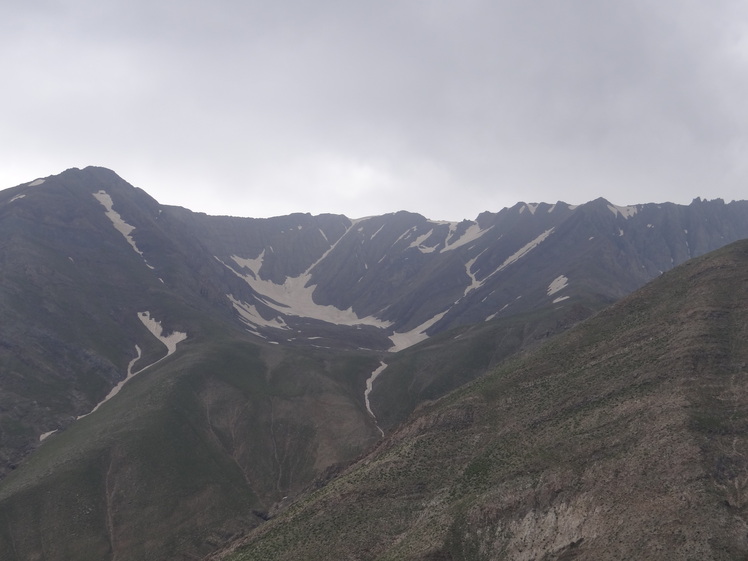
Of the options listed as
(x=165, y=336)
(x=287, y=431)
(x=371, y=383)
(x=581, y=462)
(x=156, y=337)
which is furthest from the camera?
(x=165, y=336)

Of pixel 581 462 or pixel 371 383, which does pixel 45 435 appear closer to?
pixel 371 383

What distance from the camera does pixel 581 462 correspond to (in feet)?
202

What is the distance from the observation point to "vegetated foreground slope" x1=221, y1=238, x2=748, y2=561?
174ft

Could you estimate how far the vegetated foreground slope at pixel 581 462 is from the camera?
174ft

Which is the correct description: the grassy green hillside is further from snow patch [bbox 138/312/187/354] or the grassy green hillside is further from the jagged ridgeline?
snow patch [bbox 138/312/187/354]

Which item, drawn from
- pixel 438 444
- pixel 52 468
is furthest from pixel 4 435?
pixel 438 444

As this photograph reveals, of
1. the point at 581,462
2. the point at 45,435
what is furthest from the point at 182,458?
the point at 581,462

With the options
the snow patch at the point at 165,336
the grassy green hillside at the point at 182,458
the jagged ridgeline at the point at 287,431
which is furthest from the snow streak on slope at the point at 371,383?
the snow patch at the point at 165,336

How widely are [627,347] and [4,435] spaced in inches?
5013

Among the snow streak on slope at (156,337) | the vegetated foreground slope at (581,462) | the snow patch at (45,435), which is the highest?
the snow streak on slope at (156,337)

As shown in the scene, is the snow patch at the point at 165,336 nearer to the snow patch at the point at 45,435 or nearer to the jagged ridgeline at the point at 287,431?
the jagged ridgeline at the point at 287,431

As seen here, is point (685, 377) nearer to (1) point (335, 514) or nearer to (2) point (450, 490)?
(2) point (450, 490)

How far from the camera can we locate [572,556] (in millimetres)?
52688

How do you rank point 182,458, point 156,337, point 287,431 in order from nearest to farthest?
point 182,458, point 287,431, point 156,337
